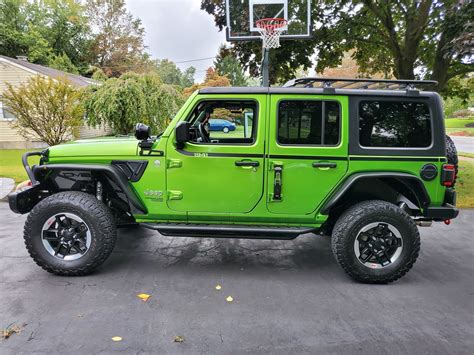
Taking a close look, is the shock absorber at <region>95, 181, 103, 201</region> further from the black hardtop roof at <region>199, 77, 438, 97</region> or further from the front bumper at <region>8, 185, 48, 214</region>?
the black hardtop roof at <region>199, 77, 438, 97</region>

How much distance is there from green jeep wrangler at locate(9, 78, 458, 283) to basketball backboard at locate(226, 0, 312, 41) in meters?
5.04

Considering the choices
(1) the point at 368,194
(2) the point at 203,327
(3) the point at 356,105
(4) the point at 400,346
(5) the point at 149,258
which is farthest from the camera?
(5) the point at 149,258

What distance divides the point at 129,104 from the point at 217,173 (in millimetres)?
10508

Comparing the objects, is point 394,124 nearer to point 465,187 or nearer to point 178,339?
point 178,339

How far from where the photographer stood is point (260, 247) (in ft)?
15.9

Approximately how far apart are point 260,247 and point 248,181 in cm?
140

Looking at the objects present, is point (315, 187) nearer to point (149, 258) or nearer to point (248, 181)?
point (248, 181)

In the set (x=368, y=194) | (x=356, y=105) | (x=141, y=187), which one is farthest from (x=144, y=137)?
(x=368, y=194)

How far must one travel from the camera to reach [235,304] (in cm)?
331

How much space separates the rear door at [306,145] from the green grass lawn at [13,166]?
771 centimetres

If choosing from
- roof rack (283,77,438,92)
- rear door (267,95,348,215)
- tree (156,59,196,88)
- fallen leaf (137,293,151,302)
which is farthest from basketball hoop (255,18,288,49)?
tree (156,59,196,88)

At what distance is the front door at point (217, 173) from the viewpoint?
3764 millimetres

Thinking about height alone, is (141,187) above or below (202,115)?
below

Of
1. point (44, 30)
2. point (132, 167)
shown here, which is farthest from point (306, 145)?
point (44, 30)
